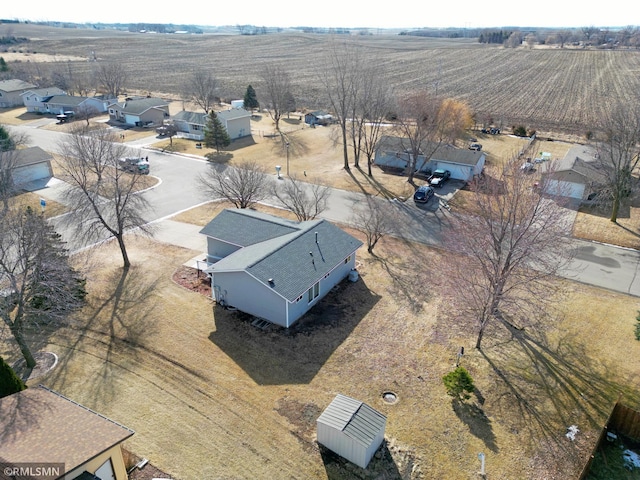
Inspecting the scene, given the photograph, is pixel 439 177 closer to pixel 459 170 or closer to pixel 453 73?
pixel 459 170

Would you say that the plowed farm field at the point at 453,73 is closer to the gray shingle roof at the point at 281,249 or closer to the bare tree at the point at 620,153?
the bare tree at the point at 620,153

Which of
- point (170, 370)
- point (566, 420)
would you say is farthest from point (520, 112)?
point (170, 370)

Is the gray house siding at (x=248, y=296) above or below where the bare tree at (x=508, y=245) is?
below

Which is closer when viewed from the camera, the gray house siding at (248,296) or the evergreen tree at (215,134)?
the gray house siding at (248,296)

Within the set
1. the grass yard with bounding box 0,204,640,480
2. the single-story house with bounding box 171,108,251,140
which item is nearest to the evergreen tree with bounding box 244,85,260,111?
the single-story house with bounding box 171,108,251,140

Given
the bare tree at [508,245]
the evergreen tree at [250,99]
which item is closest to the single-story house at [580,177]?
the bare tree at [508,245]

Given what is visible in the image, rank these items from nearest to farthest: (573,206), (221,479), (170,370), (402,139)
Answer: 1. (221,479)
2. (170,370)
3. (573,206)
4. (402,139)

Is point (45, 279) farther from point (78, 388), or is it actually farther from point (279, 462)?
point (279, 462)

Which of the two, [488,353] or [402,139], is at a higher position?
[402,139]
